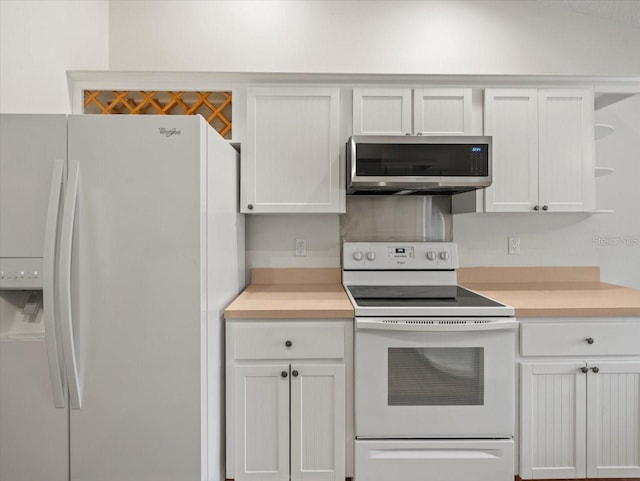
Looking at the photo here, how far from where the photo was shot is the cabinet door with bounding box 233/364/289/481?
186cm

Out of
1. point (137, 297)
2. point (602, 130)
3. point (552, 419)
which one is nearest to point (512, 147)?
point (602, 130)

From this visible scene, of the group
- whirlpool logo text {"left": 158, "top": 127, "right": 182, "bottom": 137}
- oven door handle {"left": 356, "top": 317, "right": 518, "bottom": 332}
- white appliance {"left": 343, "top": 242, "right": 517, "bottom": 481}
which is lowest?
white appliance {"left": 343, "top": 242, "right": 517, "bottom": 481}

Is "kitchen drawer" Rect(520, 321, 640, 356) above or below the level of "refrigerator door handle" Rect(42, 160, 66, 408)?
below

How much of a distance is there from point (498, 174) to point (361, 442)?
5.14 ft

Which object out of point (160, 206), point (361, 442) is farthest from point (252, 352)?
point (160, 206)

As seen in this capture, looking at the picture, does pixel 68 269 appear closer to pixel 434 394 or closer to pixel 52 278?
pixel 52 278

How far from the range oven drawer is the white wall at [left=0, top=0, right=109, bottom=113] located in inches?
84.1

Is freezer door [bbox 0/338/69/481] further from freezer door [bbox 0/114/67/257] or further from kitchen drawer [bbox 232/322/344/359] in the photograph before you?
kitchen drawer [bbox 232/322/344/359]

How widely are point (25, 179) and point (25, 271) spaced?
320mm

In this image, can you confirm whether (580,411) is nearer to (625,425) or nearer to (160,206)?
(625,425)

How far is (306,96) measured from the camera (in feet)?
7.51

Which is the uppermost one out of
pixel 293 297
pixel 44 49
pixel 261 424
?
pixel 44 49

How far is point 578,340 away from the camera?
189 cm

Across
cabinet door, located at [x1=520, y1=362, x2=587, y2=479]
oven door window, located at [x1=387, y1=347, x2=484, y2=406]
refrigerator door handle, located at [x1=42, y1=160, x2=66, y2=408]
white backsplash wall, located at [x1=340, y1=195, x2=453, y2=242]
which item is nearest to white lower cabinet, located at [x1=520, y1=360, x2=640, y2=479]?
cabinet door, located at [x1=520, y1=362, x2=587, y2=479]
